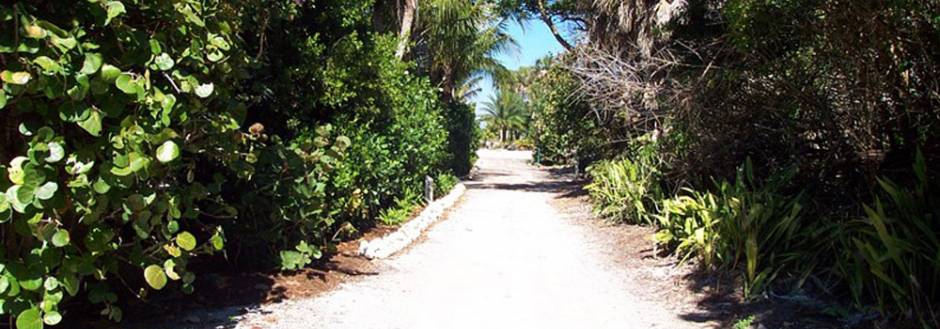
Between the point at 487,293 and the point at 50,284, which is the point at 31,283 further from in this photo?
the point at 487,293

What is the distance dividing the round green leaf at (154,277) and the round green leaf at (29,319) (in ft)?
1.69

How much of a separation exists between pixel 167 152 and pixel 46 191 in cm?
53

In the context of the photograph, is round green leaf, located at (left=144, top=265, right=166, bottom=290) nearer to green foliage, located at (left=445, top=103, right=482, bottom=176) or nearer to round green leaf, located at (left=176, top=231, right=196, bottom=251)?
round green leaf, located at (left=176, top=231, right=196, bottom=251)

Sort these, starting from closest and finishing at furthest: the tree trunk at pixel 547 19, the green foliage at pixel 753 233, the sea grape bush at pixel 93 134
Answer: the sea grape bush at pixel 93 134
the green foliage at pixel 753 233
the tree trunk at pixel 547 19

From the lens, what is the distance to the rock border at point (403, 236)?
827 centimetres

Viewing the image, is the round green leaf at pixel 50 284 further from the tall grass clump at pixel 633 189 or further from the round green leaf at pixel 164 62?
the tall grass clump at pixel 633 189

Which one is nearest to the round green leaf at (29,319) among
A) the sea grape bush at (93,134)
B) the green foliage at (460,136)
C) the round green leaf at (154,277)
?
the sea grape bush at (93,134)

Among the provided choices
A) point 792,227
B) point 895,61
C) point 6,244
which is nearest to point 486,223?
point 792,227

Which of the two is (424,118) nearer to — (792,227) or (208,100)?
(792,227)

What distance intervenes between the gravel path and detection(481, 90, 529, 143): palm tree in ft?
209

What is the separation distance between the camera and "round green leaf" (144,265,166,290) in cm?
361

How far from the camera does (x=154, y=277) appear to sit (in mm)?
3631

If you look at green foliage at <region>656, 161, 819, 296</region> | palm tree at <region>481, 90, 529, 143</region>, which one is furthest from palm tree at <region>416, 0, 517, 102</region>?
palm tree at <region>481, 90, 529, 143</region>

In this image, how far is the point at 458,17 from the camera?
55.1 feet
